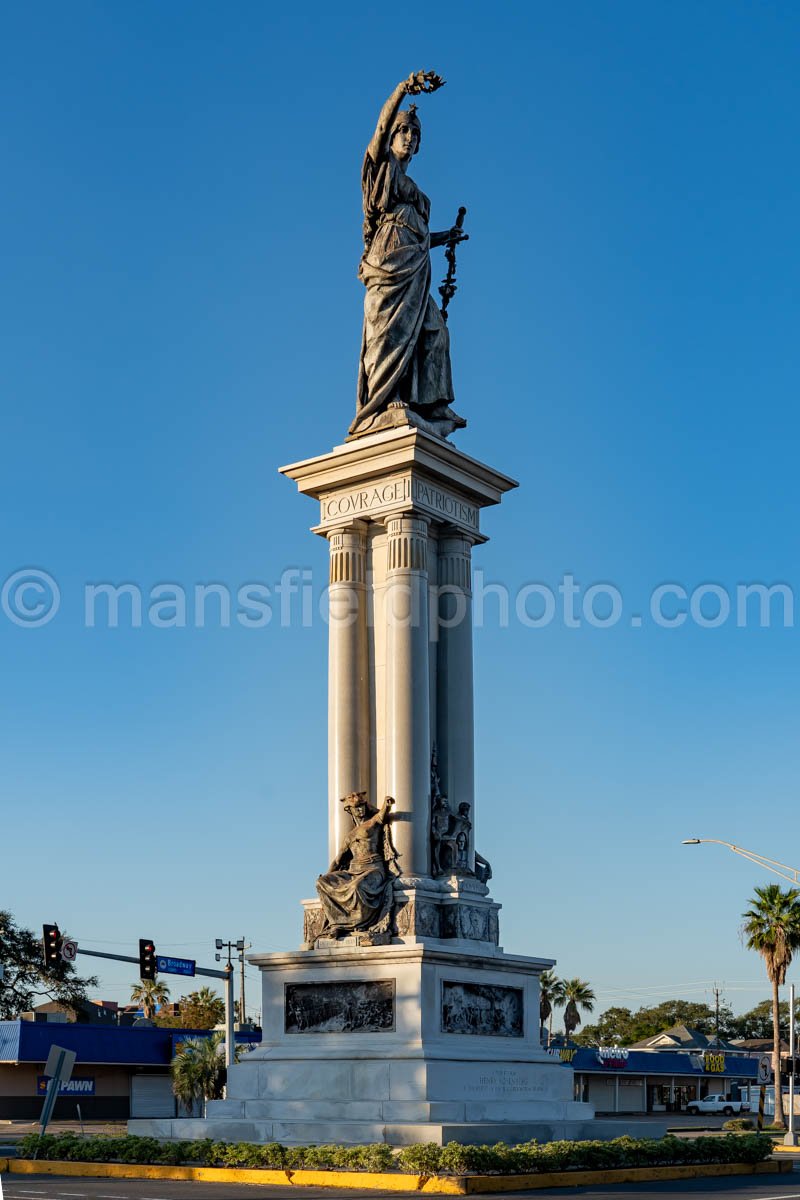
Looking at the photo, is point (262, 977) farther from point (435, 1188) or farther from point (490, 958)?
point (435, 1188)

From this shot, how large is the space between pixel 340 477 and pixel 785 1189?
590 inches

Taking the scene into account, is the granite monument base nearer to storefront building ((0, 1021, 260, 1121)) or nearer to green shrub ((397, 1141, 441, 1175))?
green shrub ((397, 1141, 441, 1175))

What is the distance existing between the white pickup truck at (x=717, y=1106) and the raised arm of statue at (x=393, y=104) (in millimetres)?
65497

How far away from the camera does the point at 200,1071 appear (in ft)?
193

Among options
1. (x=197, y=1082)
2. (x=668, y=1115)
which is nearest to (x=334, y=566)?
(x=197, y=1082)

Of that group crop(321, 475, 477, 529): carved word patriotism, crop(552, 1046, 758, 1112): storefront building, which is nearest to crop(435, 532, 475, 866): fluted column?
crop(321, 475, 477, 529): carved word patriotism

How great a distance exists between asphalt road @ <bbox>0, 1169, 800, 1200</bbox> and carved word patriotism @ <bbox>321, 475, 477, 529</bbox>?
12.8m

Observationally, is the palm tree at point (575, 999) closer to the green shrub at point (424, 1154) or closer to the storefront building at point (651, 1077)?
the storefront building at point (651, 1077)

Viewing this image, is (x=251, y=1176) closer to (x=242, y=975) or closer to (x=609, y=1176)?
(x=609, y=1176)

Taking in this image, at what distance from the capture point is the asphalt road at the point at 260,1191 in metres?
17.7

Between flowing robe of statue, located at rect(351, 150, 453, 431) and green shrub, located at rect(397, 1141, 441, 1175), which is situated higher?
flowing robe of statue, located at rect(351, 150, 453, 431)

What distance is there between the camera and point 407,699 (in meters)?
26.5

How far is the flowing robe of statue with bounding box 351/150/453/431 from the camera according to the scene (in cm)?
2922

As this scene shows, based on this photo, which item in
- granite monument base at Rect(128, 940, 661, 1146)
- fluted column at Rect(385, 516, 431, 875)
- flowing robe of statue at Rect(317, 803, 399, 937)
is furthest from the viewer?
fluted column at Rect(385, 516, 431, 875)
